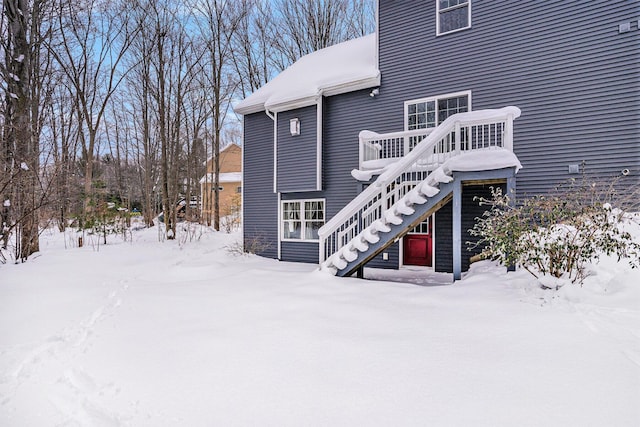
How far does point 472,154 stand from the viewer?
6.59 metres

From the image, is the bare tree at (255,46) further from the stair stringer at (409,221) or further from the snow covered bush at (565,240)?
the snow covered bush at (565,240)

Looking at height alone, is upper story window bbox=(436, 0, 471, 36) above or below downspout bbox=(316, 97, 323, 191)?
above

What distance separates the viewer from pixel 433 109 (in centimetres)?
907

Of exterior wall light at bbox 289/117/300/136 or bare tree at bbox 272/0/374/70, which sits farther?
bare tree at bbox 272/0/374/70

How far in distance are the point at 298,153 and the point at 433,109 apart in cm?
392

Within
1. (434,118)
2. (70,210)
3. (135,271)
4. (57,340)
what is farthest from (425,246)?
(70,210)

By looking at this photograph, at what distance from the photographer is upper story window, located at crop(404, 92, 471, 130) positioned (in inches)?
344

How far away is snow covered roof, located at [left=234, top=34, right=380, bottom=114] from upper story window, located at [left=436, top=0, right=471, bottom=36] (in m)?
1.84

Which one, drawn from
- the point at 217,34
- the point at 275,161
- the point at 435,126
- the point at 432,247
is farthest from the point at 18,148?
the point at 217,34

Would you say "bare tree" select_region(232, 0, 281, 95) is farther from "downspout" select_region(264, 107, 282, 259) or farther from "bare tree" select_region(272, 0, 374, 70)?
"downspout" select_region(264, 107, 282, 259)

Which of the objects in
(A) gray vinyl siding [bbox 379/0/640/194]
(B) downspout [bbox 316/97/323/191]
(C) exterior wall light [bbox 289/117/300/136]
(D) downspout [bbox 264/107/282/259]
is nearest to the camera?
(A) gray vinyl siding [bbox 379/0/640/194]

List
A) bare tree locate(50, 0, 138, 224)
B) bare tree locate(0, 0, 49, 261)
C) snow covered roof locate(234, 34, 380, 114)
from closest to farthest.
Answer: bare tree locate(0, 0, 49, 261) → snow covered roof locate(234, 34, 380, 114) → bare tree locate(50, 0, 138, 224)

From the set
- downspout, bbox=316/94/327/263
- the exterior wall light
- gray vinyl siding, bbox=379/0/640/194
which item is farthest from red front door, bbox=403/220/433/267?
the exterior wall light

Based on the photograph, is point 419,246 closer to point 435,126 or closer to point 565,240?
point 435,126
